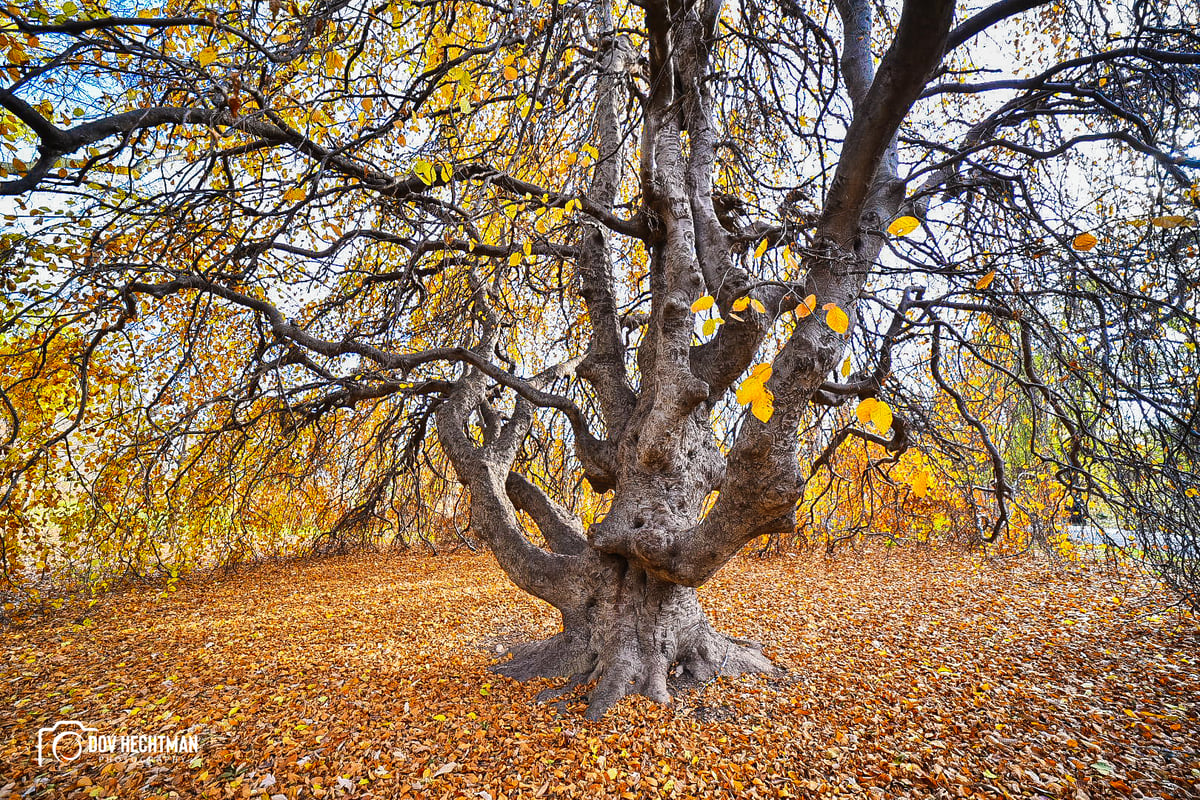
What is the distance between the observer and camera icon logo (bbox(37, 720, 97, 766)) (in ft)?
8.55

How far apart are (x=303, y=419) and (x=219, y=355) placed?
2591 mm

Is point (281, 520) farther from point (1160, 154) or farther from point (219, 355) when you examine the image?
point (1160, 154)

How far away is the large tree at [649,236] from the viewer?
90.4 inches

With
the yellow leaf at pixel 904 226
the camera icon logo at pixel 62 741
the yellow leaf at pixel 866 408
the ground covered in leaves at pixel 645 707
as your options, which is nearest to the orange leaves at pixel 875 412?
the yellow leaf at pixel 866 408

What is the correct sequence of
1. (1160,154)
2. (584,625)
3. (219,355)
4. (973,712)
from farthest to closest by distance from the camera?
(219,355) → (584,625) → (973,712) → (1160,154)

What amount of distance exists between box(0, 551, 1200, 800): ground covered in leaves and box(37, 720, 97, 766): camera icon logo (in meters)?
0.07

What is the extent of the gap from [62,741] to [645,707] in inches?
120

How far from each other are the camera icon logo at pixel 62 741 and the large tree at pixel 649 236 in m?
1.41

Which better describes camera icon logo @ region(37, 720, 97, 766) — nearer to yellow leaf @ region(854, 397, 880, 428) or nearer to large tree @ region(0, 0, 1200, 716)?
large tree @ region(0, 0, 1200, 716)

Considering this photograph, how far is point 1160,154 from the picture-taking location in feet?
5.80

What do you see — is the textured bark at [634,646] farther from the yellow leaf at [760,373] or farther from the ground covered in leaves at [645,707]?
the yellow leaf at [760,373]

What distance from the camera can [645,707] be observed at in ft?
9.82

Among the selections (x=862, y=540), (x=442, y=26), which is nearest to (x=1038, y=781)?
(x=442, y=26)

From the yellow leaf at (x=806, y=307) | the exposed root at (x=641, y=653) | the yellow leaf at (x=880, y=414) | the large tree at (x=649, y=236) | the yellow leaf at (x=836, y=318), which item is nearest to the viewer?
the yellow leaf at (x=880, y=414)
